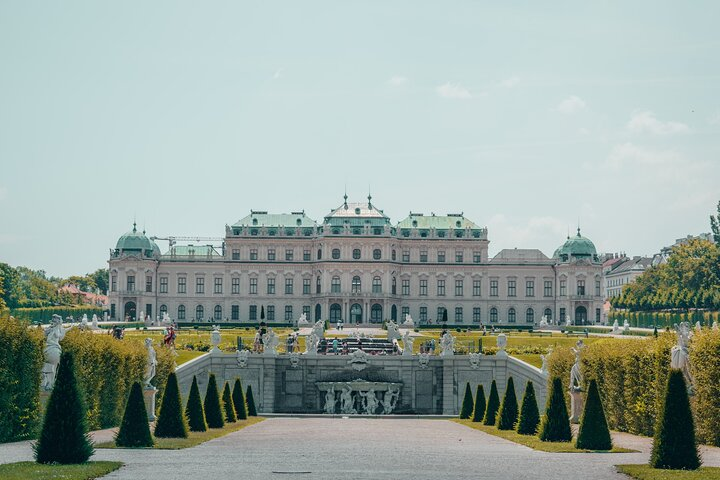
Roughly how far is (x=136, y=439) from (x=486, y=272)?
9178cm

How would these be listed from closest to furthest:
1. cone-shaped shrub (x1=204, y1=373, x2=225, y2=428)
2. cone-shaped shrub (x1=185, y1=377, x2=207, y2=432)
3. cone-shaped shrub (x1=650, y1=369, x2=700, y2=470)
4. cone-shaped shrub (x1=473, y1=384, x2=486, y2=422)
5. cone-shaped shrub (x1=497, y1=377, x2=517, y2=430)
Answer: cone-shaped shrub (x1=650, y1=369, x2=700, y2=470) → cone-shaped shrub (x1=185, y1=377, x2=207, y2=432) → cone-shaped shrub (x1=204, y1=373, x2=225, y2=428) → cone-shaped shrub (x1=497, y1=377, x2=517, y2=430) → cone-shaped shrub (x1=473, y1=384, x2=486, y2=422)

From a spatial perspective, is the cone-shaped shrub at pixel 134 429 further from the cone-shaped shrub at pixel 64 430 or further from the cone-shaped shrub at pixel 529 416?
the cone-shaped shrub at pixel 529 416

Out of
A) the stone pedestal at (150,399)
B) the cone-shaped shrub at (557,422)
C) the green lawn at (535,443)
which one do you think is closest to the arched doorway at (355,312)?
the green lawn at (535,443)

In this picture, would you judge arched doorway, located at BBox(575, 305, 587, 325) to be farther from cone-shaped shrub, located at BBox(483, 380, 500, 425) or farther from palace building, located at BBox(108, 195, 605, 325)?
cone-shaped shrub, located at BBox(483, 380, 500, 425)

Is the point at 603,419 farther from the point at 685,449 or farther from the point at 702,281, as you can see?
the point at 702,281

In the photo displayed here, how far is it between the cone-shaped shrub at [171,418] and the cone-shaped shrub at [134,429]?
2833 mm

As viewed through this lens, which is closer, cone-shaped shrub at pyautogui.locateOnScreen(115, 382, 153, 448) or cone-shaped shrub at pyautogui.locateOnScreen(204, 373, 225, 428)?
cone-shaped shrub at pyautogui.locateOnScreen(115, 382, 153, 448)

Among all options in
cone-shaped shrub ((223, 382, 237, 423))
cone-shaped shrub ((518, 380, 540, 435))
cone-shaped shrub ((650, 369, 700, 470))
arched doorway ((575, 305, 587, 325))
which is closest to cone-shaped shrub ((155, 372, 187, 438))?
cone-shaped shrub ((518, 380, 540, 435))

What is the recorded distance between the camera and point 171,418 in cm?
2955

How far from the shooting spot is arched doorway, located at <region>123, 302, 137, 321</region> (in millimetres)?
114425

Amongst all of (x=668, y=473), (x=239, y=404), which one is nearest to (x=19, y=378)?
(x=239, y=404)

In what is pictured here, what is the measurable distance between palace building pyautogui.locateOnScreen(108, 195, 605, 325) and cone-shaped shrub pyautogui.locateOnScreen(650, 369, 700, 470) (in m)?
91.3

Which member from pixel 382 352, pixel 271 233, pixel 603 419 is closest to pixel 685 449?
pixel 603 419

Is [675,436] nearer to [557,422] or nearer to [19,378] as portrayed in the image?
[557,422]
